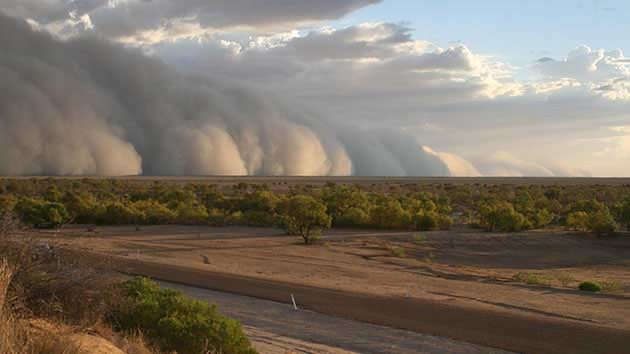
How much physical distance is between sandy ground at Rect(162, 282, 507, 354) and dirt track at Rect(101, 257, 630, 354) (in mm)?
440

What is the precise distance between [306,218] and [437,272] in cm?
A: 884

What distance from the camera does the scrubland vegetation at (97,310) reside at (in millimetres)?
7238

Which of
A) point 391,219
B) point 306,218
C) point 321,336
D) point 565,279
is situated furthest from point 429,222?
point 321,336

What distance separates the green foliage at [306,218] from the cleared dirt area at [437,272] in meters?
0.75

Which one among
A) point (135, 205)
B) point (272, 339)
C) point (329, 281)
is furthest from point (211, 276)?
point (135, 205)

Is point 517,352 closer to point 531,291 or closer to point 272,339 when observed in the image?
point 272,339

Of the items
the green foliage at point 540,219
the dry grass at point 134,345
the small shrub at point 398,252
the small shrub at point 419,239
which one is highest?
the green foliage at point 540,219

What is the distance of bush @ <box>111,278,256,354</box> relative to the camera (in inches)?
331

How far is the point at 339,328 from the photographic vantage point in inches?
504

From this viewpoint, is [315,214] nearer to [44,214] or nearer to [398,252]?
[398,252]

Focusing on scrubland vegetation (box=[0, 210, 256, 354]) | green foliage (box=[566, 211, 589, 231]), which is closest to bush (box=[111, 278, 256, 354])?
scrubland vegetation (box=[0, 210, 256, 354])

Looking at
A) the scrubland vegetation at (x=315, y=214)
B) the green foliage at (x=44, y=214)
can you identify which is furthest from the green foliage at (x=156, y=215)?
the green foliage at (x=44, y=214)

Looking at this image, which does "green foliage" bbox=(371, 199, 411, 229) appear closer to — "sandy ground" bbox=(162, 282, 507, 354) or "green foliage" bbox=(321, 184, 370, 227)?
"green foliage" bbox=(321, 184, 370, 227)

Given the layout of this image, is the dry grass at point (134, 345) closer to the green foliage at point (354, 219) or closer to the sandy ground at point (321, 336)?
the sandy ground at point (321, 336)
